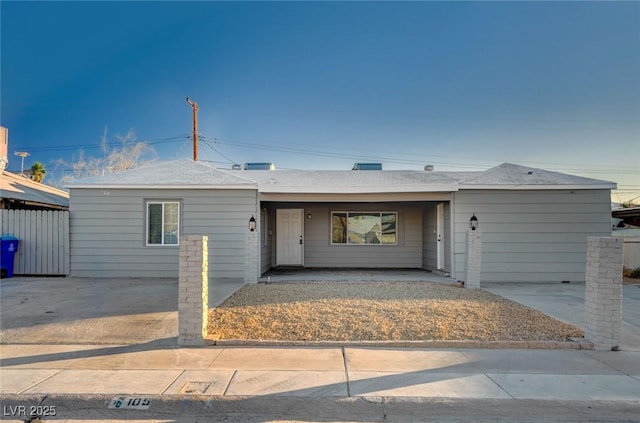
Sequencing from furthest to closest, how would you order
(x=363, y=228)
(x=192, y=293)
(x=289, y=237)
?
(x=289, y=237), (x=363, y=228), (x=192, y=293)

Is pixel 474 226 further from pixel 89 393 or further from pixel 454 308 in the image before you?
pixel 89 393

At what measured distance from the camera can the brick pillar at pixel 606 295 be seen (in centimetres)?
488

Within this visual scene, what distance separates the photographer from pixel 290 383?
3.79m

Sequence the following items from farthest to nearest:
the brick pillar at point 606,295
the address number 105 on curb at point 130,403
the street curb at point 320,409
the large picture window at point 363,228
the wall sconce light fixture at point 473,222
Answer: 1. the large picture window at point 363,228
2. the wall sconce light fixture at point 473,222
3. the brick pillar at point 606,295
4. the address number 105 on curb at point 130,403
5. the street curb at point 320,409

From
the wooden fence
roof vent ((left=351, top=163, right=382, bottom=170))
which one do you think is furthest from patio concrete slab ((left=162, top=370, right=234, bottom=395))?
roof vent ((left=351, top=163, right=382, bottom=170))

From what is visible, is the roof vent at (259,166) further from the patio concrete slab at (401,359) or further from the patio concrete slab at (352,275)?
the patio concrete slab at (401,359)

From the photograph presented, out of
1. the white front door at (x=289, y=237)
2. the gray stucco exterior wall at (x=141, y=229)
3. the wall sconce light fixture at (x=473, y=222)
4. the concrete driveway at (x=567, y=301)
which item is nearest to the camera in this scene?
the concrete driveway at (x=567, y=301)

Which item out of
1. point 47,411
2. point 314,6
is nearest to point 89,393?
point 47,411

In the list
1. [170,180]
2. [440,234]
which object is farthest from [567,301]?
[170,180]

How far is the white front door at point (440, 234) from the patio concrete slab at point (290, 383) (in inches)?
326

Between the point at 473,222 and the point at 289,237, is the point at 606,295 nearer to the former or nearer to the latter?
the point at 473,222

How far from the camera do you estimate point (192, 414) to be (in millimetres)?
3359

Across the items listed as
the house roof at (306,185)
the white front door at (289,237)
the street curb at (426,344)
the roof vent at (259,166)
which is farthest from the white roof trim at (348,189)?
the street curb at (426,344)

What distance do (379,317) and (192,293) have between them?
2941 mm
